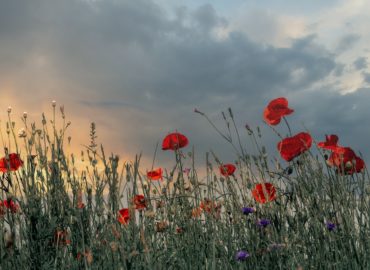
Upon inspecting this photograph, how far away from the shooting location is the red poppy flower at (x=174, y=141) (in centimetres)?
357

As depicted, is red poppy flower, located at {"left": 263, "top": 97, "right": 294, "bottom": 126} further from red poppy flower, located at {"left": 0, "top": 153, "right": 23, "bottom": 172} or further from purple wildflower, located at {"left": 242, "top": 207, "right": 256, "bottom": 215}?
red poppy flower, located at {"left": 0, "top": 153, "right": 23, "bottom": 172}

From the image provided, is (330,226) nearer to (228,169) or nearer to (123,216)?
(228,169)

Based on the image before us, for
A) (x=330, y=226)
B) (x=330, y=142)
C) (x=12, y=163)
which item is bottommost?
(x=330, y=226)

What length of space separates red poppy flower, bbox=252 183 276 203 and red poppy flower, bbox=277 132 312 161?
227mm

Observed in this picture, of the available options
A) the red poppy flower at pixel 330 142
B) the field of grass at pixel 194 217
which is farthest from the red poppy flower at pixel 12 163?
the red poppy flower at pixel 330 142

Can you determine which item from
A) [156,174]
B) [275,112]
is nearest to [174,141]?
[156,174]

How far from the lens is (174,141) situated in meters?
3.58

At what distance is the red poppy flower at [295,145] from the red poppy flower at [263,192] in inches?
8.9

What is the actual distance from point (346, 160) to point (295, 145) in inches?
12.2

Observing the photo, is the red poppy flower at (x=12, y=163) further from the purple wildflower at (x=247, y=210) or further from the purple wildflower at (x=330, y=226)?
the purple wildflower at (x=330, y=226)

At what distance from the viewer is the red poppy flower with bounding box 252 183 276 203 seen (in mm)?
3095

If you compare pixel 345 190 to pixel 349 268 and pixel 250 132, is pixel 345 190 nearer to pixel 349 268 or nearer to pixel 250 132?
pixel 349 268

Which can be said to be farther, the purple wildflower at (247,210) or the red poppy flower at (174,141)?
the red poppy flower at (174,141)

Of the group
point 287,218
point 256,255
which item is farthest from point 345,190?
point 256,255
